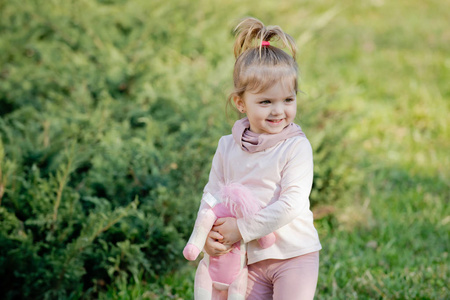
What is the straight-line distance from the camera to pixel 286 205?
80.8 inches

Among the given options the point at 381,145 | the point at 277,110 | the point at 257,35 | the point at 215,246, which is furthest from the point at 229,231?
the point at 381,145

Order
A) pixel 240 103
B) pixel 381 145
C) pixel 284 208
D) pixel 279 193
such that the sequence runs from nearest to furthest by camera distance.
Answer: pixel 284 208, pixel 279 193, pixel 240 103, pixel 381 145

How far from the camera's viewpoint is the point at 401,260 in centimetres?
359

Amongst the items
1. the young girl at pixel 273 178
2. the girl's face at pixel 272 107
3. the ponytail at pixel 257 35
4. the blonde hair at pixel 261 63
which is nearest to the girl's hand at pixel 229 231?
the young girl at pixel 273 178

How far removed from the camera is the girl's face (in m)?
2.15

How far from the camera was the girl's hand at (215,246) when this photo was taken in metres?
2.13

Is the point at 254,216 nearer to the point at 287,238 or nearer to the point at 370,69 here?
the point at 287,238

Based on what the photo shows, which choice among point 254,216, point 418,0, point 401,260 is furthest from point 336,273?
point 418,0

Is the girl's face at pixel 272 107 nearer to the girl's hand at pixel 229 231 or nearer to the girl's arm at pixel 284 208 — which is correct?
the girl's arm at pixel 284 208

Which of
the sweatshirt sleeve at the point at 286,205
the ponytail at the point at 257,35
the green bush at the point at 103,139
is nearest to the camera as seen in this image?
the sweatshirt sleeve at the point at 286,205

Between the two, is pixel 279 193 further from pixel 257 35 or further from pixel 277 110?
pixel 257 35

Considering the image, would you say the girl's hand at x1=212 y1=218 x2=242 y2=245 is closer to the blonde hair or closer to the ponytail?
the blonde hair

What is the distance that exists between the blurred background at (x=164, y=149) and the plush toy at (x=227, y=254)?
71 cm

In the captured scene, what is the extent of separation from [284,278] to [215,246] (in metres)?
0.30
